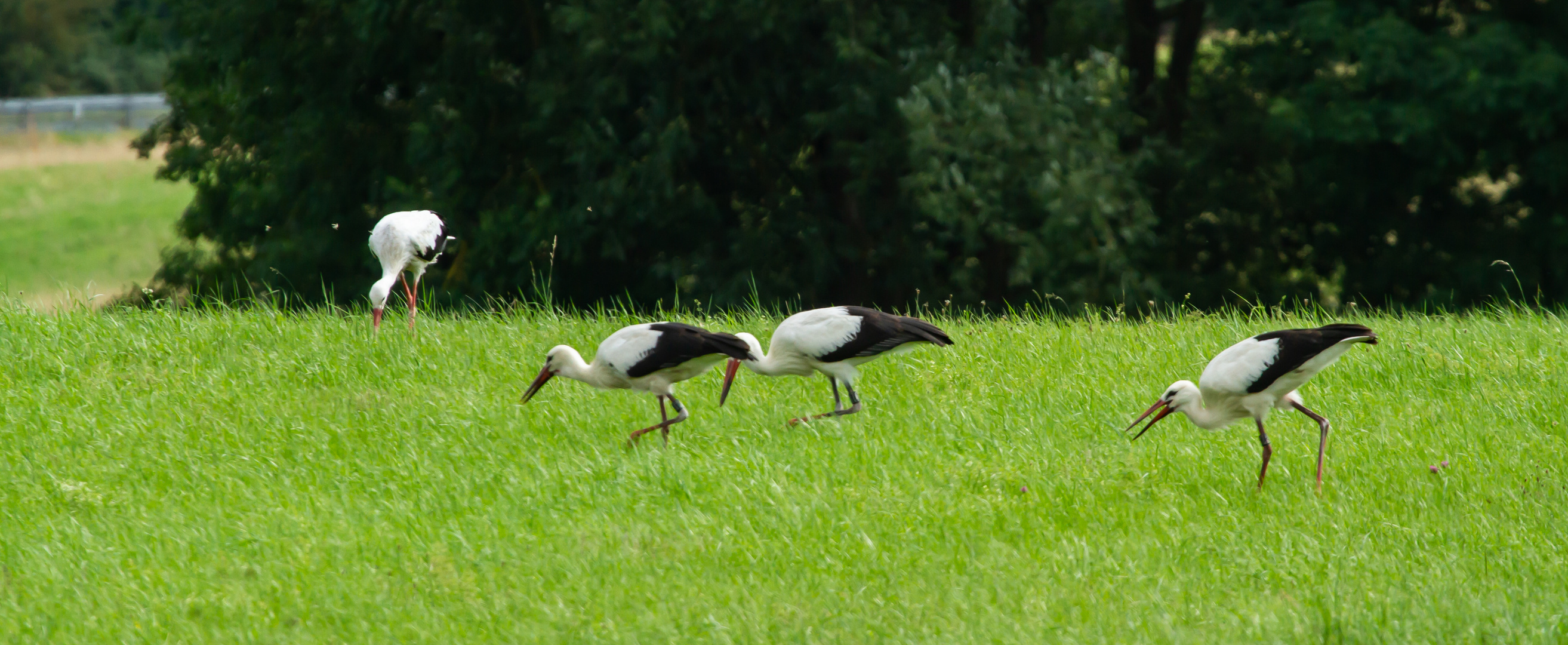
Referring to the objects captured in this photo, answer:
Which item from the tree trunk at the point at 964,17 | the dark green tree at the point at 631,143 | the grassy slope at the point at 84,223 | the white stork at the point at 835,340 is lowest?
the grassy slope at the point at 84,223

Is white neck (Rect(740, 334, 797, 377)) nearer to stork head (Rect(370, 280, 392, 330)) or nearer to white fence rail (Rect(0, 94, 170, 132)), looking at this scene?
stork head (Rect(370, 280, 392, 330))

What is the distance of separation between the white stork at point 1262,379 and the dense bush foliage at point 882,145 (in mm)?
9243

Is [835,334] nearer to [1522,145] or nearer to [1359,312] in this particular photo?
[1359,312]

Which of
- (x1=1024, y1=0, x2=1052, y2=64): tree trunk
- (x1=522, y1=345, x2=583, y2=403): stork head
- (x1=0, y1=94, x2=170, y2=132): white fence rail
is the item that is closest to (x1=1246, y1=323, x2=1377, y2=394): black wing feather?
(x1=522, y1=345, x2=583, y2=403): stork head

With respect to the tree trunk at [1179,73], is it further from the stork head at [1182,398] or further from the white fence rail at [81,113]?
the white fence rail at [81,113]

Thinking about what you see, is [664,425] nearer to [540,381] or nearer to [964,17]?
[540,381]

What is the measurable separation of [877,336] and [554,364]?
4.99ft

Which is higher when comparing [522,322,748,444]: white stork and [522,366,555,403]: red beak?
[522,322,748,444]: white stork

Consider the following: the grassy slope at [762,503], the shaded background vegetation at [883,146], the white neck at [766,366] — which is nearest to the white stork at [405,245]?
the grassy slope at [762,503]

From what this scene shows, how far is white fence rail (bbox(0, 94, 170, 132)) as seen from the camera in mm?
46844

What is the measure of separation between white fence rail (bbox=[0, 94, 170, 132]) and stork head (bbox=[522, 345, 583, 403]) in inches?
1796

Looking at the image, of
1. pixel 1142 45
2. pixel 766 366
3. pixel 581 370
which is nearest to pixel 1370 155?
pixel 1142 45

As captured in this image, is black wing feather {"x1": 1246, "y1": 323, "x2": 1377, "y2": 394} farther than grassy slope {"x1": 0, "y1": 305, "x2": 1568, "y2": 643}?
Yes

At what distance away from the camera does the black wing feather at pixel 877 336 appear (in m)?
6.47
